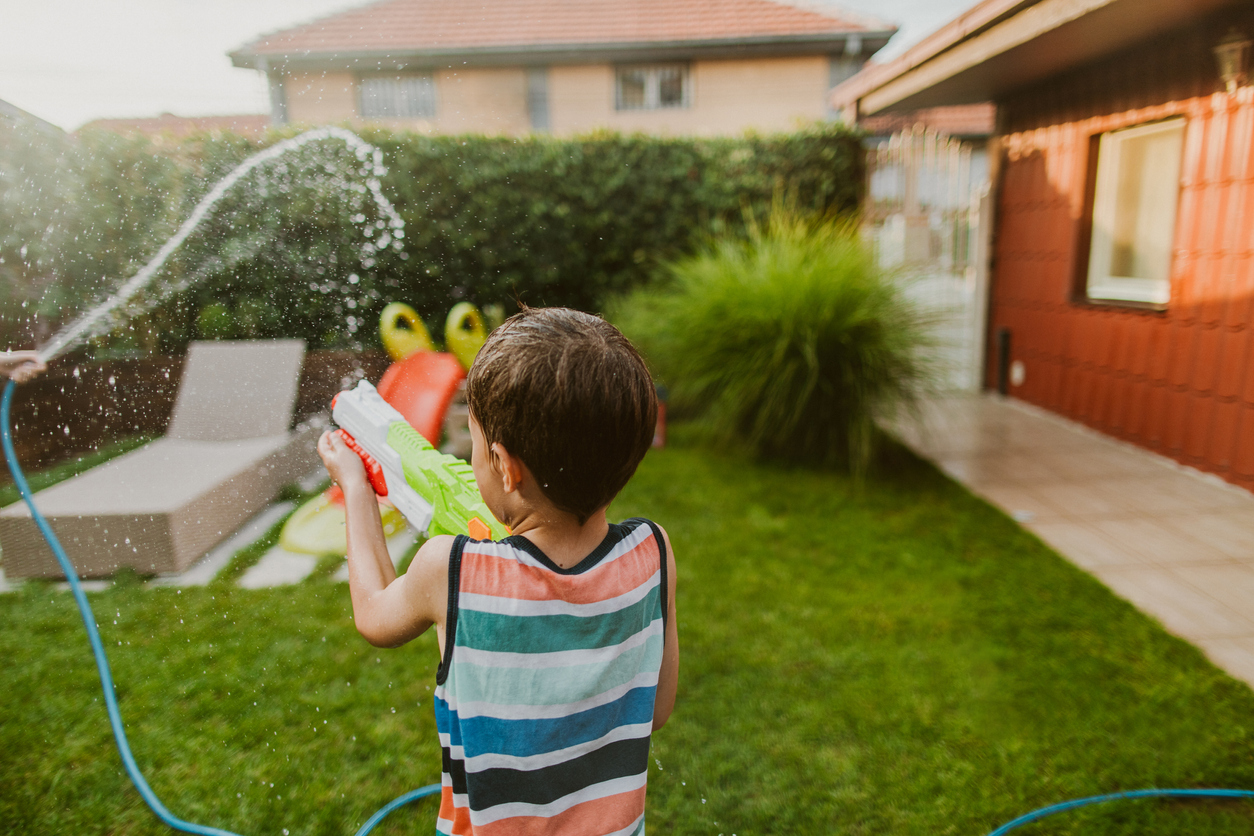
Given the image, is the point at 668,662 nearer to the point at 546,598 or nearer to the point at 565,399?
the point at 546,598

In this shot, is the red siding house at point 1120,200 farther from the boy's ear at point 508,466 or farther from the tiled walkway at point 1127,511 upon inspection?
the boy's ear at point 508,466

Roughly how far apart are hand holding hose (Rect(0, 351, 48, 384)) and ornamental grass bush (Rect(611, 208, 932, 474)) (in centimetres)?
360

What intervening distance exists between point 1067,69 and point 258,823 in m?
6.76

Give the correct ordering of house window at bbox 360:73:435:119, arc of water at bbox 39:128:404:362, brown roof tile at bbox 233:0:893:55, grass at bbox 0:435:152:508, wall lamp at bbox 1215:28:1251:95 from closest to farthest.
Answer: grass at bbox 0:435:152:508
arc of water at bbox 39:128:404:362
wall lamp at bbox 1215:28:1251:95
house window at bbox 360:73:435:119
brown roof tile at bbox 233:0:893:55

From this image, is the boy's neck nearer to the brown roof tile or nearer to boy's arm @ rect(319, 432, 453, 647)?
boy's arm @ rect(319, 432, 453, 647)

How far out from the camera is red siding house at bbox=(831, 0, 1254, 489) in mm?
4305

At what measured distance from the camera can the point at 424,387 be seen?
121 inches

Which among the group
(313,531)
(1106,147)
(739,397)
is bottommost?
(313,531)

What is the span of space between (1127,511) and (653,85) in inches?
445

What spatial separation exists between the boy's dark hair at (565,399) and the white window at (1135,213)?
17.8ft

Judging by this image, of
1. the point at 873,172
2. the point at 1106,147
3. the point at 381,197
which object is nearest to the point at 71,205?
the point at 381,197

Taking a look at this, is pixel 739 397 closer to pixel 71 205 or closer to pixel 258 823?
pixel 258 823

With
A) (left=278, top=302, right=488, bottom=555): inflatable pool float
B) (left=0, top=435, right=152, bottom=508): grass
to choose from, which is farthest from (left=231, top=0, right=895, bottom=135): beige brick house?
(left=278, top=302, right=488, bottom=555): inflatable pool float

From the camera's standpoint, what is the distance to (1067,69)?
5.62 meters
